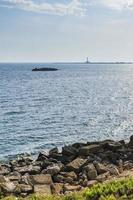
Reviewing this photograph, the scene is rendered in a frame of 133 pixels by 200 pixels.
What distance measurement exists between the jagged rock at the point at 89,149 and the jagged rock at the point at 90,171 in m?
4.83

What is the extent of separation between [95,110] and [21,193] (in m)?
43.6

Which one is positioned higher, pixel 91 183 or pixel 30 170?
pixel 91 183

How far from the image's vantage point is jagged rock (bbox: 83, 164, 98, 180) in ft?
73.4

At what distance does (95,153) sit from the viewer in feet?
94.4

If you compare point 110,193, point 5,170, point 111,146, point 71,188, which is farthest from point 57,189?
point 111,146

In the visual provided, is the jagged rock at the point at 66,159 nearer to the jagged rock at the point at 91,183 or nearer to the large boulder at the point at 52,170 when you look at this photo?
the large boulder at the point at 52,170

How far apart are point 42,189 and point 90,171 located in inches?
136

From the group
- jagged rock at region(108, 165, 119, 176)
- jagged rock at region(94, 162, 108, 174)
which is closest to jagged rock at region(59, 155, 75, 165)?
jagged rock at region(94, 162, 108, 174)

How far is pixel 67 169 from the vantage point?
2428 cm

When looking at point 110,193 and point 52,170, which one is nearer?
point 110,193

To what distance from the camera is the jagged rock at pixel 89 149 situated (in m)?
28.2

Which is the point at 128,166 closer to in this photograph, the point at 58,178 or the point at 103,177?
the point at 103,177

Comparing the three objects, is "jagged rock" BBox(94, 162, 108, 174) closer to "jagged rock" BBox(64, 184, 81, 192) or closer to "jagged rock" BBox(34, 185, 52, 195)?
"jagged rock" BBox(64, 184, 81, 192)

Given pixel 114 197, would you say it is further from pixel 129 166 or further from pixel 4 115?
pixel 4 115
